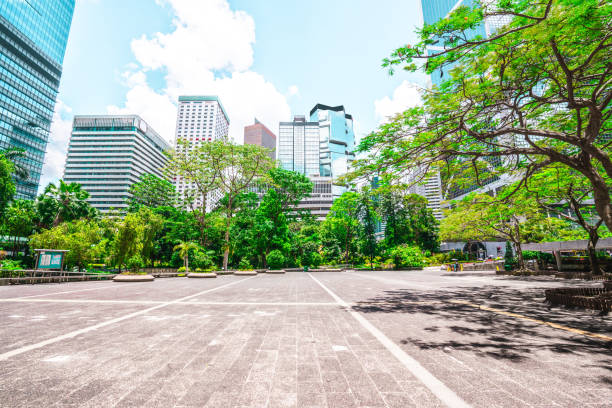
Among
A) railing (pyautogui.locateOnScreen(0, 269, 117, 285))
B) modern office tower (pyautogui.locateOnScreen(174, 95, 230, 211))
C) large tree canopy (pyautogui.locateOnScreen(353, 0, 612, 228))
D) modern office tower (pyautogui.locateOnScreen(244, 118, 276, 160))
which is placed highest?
modern office tower (pyautogui.locateOnScreen(244, 118, 276, 160))

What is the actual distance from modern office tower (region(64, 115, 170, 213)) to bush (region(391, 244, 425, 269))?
103274 mm

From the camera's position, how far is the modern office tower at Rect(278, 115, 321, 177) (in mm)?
142625

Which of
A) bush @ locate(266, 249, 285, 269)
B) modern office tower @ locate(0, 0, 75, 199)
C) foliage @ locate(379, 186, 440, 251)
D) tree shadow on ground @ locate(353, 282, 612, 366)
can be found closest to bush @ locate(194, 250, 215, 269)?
bush @ locate(266, 249, 285, 269)

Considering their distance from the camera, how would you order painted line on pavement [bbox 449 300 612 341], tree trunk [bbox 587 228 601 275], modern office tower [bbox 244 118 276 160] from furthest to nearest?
modern office tower [bbox 244 118 276 160], tree trunk [bbox 587 228 601 275], painted line on pavement [bbox 449 300 612 341]

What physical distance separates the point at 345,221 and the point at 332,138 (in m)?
131

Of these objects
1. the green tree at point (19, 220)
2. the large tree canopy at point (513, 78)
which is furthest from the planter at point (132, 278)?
the green tree at point (19, 220)

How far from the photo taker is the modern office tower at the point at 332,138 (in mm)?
156500

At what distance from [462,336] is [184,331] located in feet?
17.2

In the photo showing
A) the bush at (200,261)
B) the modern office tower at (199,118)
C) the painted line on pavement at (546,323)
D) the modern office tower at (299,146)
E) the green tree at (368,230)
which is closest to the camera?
the painted line on pavement at (546,323)

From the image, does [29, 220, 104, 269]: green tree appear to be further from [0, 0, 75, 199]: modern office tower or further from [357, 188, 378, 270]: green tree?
[0, 0, 75, 199]: modern office tower

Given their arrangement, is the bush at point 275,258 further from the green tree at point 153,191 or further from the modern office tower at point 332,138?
the modern office tower at point 332,138

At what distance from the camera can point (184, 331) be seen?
4914 mm

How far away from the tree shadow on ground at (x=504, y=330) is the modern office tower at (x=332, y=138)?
476ft

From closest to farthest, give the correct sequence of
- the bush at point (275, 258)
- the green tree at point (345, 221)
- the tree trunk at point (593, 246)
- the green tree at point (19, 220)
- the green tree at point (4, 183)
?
the tree trunk at point (593, 246) → the green tree at point (4, 183) → the green tree at point (19, 220) → the bush at point (275, 258) → the green tree at point (345, 221)
